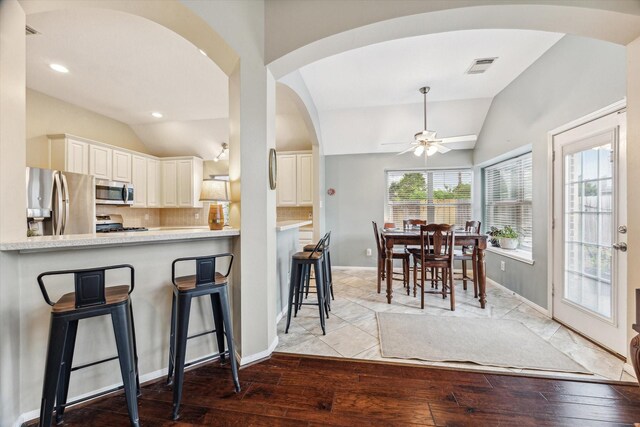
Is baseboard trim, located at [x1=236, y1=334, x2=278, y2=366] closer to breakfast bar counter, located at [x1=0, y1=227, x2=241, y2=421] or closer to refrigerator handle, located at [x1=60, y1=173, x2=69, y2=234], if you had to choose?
breakfast bar counter, located at [x1=0, y1=227, x2=241, y2=421]

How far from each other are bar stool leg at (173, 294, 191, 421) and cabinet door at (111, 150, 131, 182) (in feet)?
13.1

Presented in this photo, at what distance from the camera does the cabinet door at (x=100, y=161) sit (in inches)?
155

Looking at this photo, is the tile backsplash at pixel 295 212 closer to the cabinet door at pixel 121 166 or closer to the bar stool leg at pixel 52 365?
the cabinet door at pixel 121 166

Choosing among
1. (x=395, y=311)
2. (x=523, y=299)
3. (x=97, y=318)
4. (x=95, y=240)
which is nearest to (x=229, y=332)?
(x=97, y=318)

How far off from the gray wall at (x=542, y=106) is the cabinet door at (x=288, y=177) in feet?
11.2

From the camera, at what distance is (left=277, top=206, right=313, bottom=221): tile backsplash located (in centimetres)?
529

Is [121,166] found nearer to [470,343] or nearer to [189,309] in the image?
[189,309]

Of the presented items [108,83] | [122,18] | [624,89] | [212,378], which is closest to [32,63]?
[108,83]

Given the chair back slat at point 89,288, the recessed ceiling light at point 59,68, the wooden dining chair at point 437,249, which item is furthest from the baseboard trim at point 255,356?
the recessed ceiling light at point 59,68

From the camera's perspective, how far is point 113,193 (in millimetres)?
4117

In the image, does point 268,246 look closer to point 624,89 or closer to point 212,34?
point 212,34

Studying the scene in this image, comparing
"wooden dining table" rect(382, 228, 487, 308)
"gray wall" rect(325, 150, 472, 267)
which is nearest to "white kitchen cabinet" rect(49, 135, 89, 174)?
"gray wall" rect(325, 150, 472, 267)

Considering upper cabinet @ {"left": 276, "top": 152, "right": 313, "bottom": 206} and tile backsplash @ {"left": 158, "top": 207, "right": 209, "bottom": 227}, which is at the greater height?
upper cabinet @ {"left": 276, "top": 152, "right": 313, "bottom": 206}

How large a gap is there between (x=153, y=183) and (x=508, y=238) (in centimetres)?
640
